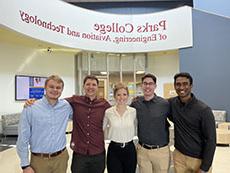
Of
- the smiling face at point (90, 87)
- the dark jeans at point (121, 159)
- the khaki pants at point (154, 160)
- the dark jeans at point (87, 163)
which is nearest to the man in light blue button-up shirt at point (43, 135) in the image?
the dark jeans at point (87, 163)

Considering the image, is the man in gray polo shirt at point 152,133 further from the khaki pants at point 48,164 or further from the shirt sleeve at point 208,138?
the khaki pants at point 48,164

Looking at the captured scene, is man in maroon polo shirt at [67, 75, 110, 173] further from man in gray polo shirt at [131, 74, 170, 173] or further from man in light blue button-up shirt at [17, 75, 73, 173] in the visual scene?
man in gray polo shirt at [131, 74, 170, 173]

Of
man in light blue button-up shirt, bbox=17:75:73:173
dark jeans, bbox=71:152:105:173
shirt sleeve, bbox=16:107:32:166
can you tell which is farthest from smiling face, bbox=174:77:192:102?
shirt sleeve, bbox=16:107:32:166

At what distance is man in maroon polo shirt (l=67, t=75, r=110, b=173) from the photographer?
261 cm

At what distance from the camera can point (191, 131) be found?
2459 mm

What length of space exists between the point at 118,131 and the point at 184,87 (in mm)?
802

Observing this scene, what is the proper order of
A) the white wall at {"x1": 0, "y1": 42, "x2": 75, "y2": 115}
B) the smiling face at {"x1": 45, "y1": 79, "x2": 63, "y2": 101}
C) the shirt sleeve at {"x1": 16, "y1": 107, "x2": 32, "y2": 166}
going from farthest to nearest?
the white wall at {"x1": 0, "y1": 42, "x2": 75, "y2": 115}, the smiling face at {"x1": 45, "y1": 79, "x2": 63, "y2": 101}, the shirt sleeve at {"x1": 16, "y1": 107, "x2": 32, "y2": 166}

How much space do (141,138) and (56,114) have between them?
3.07 feet

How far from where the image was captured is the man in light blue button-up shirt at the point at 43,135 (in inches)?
92.4

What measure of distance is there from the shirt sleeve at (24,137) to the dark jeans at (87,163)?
497mm

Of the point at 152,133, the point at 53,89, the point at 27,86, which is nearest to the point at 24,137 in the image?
the point at 53,89

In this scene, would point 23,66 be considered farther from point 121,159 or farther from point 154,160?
point 154,160

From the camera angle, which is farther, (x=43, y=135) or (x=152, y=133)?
(x=152, y=133)

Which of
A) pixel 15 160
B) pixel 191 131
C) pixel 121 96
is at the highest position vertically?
pixel 121 96
